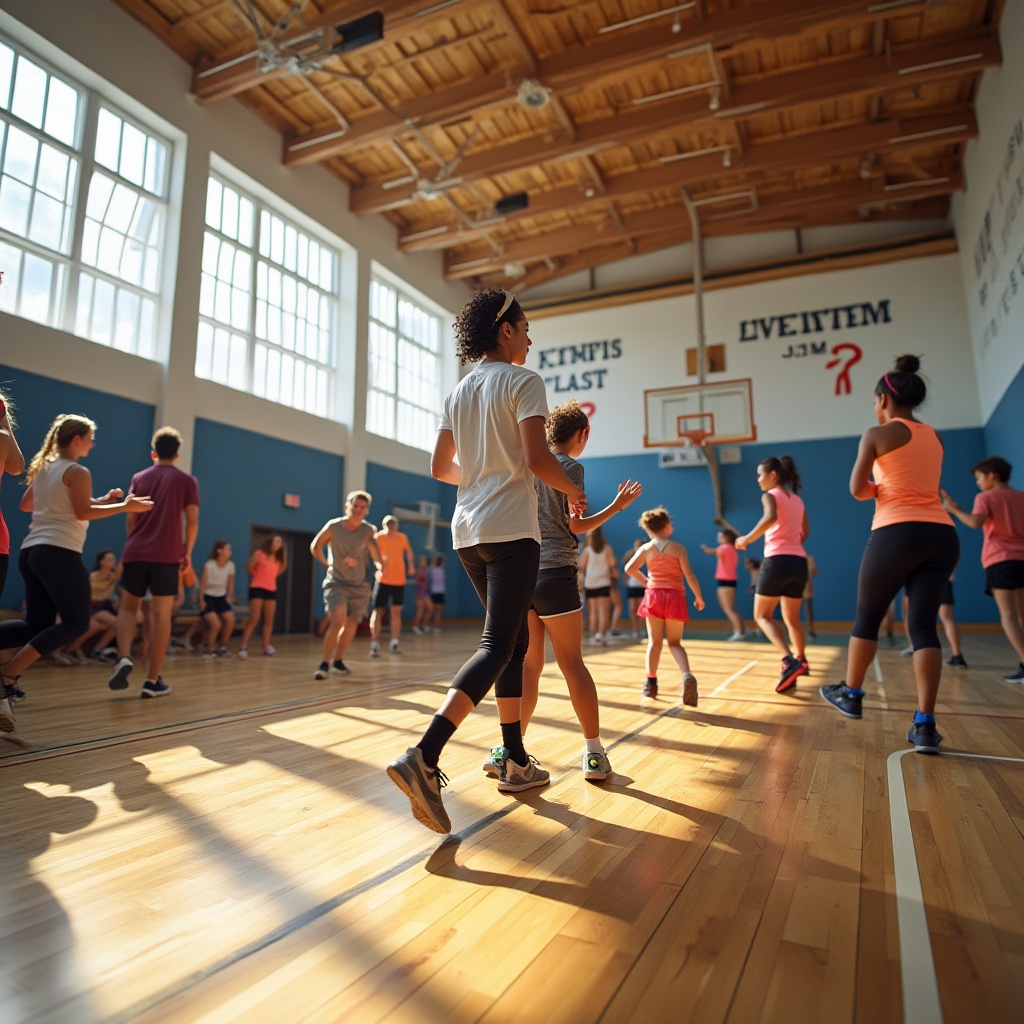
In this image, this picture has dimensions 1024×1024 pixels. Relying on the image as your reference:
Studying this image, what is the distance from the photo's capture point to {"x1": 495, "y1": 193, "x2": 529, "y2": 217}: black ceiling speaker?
448 inches

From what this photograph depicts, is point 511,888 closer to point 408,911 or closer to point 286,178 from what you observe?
point 408,911

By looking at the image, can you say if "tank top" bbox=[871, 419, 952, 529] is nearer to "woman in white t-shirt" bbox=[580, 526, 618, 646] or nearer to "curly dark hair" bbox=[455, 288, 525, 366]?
"curly dark hair" bbox=[455, 288, 525, 366]

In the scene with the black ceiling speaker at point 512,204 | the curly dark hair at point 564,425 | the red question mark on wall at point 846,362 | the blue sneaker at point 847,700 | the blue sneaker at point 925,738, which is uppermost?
the black ceiling speaker at point 512,204

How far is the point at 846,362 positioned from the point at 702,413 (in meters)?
3.21

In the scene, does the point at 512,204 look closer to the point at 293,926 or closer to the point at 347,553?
the point at 347,553

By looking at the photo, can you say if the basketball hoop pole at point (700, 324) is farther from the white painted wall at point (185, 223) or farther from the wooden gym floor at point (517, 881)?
the wooden gym floor at point (517, 881)

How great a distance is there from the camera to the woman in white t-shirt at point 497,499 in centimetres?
181

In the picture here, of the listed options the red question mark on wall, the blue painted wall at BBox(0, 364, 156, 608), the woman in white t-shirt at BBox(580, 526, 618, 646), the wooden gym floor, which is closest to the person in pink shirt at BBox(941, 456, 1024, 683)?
the wooden gym floor

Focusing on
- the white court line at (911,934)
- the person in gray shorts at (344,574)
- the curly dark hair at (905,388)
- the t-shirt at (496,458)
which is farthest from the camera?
the person in gray shorts at (344,574)

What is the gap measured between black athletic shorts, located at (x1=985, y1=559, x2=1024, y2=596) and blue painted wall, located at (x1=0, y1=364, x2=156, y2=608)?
802 cm

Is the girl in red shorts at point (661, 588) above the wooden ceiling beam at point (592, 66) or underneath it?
underneath

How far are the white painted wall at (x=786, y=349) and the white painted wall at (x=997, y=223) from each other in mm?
531

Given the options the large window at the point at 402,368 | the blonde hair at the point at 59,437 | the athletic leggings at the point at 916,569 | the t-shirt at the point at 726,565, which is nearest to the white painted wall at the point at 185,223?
the large window at the point at 402,368

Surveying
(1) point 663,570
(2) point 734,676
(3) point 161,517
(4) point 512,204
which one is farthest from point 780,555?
(4) point 512,204
